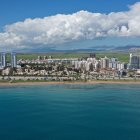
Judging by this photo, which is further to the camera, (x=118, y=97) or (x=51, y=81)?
(x=51, y=81)

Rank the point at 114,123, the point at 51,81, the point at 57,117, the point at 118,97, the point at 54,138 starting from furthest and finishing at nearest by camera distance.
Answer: the point at 51,81, the point at 118,97, the point at 57,117, the point at 114,123, the point at 54,138

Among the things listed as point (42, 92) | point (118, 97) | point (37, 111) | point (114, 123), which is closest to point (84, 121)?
point (114, 123)

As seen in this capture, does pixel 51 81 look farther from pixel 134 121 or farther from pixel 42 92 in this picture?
pixel 134 121

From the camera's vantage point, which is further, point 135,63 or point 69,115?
point 135,63

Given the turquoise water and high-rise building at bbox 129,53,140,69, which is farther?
high-rise building at bbox 129,53,140,69

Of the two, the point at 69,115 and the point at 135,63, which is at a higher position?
the point at 135,63

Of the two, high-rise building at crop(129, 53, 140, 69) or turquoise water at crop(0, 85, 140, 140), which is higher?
high-rise building at crop(129, 53, 140, 69)

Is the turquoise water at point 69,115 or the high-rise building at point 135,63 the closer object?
the turquoise water at point 69,115

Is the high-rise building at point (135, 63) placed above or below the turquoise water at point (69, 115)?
above
